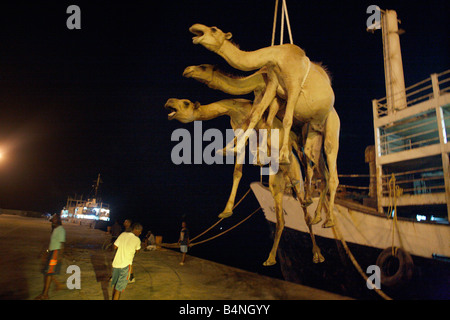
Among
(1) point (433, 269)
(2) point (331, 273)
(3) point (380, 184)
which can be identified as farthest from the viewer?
(3) point (380, 184)

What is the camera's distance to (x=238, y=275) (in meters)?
6.98

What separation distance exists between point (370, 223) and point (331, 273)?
2.87m

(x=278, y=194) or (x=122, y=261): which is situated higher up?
(x=278, y=194)

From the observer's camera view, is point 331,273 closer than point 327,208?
No

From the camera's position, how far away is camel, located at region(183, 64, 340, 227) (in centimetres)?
430

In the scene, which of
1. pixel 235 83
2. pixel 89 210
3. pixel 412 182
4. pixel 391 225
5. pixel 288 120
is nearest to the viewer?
pixel 288 120

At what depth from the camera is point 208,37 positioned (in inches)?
150

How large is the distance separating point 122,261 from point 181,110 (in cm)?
292

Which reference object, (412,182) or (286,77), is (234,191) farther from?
(412,182)

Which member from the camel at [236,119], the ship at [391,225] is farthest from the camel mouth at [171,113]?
the ship at [391,225]

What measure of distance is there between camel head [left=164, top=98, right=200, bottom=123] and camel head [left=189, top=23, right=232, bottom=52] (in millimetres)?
1042

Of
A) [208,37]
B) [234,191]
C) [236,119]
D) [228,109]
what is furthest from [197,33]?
[234,191]

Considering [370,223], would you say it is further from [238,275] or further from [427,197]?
[238,275]
